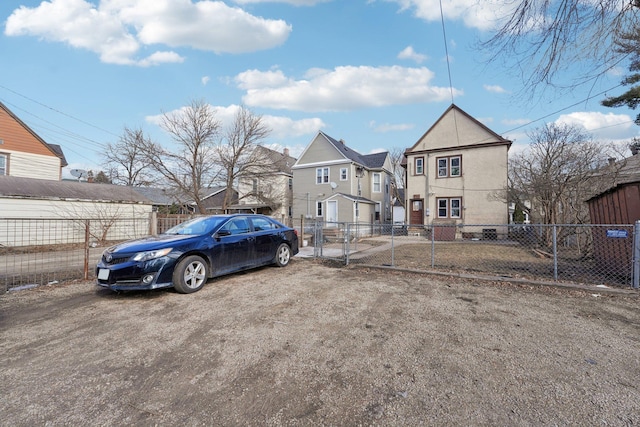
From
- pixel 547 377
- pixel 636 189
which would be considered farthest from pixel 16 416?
pixel 636 189

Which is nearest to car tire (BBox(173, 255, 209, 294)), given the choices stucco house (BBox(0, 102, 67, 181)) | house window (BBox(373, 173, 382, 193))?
stucco house (BBox(0, 102, 67, 181))

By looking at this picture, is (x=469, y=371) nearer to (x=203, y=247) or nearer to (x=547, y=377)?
(x=547, y=377)

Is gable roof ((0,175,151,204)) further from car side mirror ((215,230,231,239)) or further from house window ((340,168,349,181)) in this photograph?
house window ((340,168,349,181))

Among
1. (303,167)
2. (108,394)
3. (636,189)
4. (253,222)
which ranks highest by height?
(303,167)

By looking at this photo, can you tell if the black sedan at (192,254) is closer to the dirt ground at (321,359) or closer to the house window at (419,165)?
the dirt ground at (321,359)

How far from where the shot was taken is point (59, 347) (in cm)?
310

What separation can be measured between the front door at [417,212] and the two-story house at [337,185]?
408cm

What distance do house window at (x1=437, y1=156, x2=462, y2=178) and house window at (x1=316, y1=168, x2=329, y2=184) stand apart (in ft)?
29.9

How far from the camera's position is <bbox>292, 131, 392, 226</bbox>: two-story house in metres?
23.3

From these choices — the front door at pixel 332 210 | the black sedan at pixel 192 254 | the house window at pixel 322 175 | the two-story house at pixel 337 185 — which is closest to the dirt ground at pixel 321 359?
the black sedan at pixel 192 254

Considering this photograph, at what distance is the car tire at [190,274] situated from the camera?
4.84 m

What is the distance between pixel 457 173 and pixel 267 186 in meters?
14.4

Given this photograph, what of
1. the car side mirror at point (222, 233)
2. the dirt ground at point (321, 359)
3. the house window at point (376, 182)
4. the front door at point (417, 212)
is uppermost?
the house window at point (376, 182)

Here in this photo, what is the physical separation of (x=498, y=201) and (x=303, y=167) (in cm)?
1545
